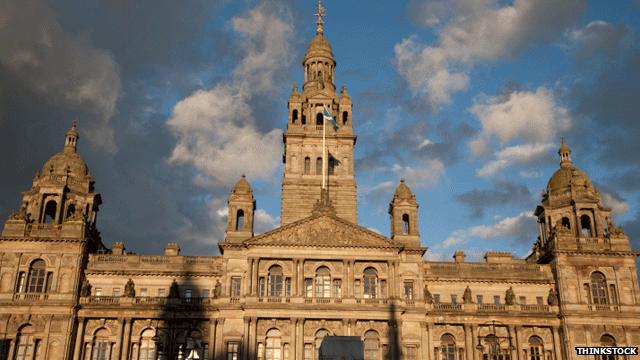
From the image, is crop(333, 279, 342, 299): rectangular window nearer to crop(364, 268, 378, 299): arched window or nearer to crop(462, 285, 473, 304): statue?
crop(364, 268, 378, 299): arched window

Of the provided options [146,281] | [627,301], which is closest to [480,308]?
[627,301]

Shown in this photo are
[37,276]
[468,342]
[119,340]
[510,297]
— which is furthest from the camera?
[510,297]

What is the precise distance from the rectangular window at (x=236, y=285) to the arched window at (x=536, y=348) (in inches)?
1099

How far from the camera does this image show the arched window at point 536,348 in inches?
2328

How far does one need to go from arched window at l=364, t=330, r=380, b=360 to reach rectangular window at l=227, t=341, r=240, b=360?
11.5 meters

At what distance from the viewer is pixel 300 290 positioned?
189 feet

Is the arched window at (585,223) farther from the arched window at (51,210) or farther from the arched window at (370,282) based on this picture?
the arched window at (51,210)

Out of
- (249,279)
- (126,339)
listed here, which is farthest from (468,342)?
(126,339)

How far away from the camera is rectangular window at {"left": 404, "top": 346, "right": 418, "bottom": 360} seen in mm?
57184

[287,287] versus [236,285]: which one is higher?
[236,285]

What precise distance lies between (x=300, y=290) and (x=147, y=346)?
1496 cm

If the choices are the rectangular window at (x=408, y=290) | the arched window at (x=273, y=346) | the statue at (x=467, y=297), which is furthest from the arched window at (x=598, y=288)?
the arched window at (x=273, y=346)

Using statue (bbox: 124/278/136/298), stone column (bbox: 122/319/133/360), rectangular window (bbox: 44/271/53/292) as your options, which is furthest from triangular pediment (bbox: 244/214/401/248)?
rectangular window (bbox: 44/271/53/292)

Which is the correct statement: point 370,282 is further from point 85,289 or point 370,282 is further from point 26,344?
point 26,344
